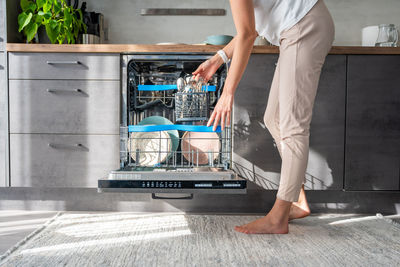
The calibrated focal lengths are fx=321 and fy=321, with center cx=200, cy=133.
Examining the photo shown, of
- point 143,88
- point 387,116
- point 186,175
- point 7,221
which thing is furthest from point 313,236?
point 7,221

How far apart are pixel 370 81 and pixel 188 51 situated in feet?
3.18

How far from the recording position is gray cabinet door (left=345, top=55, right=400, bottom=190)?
1.69 meters

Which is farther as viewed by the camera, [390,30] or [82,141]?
[390,30]

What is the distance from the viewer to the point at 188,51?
1652 millimetres

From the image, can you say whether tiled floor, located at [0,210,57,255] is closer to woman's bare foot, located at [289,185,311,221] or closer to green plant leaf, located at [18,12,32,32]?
green plant leaf, located at [18,12,32,32]

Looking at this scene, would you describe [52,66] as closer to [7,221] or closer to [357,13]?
[7,221]

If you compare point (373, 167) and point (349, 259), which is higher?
point (373, 167)

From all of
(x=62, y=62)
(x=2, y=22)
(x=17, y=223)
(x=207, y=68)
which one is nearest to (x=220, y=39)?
(x=207, y=68)

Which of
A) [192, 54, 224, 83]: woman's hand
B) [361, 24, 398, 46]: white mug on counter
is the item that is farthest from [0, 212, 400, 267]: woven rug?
[361, 24, 398, 46]: white mug on counter

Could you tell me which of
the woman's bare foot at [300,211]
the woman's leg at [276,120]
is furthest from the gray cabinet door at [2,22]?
the woman's bare foot at [300,211]

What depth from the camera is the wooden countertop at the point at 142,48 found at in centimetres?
164

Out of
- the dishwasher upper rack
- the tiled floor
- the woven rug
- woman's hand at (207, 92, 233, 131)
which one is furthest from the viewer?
the dishwasher upper rack

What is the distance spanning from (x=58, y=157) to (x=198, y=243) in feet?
3.01

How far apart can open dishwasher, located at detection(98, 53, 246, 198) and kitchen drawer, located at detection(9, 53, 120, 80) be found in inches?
2.9
